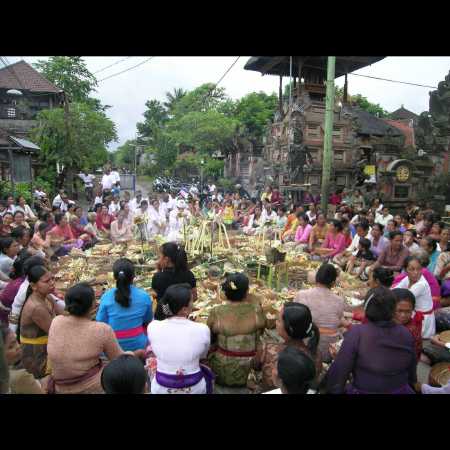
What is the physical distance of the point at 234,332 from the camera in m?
3.12

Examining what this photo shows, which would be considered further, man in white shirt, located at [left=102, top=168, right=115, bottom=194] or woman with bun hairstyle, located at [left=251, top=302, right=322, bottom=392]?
man in white shirt, located at [left=102, top=168, right=115, bottom=194]

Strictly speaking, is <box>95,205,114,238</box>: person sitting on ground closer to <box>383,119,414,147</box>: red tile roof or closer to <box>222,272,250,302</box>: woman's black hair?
<box>222,272,250,302</box>: woman's black hair

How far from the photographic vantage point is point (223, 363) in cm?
318

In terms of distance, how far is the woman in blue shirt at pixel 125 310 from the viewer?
3.53 metres

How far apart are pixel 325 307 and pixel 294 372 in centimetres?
156

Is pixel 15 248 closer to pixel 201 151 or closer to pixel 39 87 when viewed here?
pixel 201 151

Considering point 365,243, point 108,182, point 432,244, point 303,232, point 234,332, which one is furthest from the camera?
point 108,182

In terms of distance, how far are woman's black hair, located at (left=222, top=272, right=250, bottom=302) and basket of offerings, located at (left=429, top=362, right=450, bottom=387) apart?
1.99m

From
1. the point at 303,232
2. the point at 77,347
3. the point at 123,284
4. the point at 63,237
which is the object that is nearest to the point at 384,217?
the point at 303,232

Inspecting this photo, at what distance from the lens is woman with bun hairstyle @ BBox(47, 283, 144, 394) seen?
8.90ft

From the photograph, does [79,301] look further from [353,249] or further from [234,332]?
[353,249]

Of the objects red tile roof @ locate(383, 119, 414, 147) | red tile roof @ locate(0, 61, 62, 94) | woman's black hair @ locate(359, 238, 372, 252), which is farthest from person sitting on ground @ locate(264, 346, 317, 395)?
red tile roof @ locate(383, 119, 414, 147)

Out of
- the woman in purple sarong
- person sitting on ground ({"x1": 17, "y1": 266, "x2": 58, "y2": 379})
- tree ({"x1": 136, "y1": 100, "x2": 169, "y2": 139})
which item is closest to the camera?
the woman in purple sarong

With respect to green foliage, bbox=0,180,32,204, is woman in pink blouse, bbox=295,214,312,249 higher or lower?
lower
